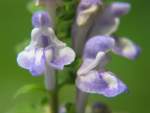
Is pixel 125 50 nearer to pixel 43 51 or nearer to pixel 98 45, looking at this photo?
pixel 98 45

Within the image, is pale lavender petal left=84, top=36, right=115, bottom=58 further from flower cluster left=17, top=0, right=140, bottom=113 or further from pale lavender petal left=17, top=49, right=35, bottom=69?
pale lavender petal left=17, top=49, right=35, bottom=69

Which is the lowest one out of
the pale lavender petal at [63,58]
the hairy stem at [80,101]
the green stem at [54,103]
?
the hairy stem at [80,101]

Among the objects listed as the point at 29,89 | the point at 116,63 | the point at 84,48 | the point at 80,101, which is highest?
the point at 84,48

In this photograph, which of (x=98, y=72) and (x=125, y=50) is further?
(x=125, y=50)

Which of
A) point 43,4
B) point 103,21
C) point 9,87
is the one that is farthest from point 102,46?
point 9,87

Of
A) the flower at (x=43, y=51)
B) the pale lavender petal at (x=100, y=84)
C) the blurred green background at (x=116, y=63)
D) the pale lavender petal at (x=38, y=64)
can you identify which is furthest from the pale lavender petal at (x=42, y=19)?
the blurred green background at (x=116, y=63)

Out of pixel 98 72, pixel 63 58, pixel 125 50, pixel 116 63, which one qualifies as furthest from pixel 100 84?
pixel 116 63

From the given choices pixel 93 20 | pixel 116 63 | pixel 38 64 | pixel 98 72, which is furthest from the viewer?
pixel 116 63

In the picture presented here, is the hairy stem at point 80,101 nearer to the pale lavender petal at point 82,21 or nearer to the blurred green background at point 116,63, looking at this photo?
the pale lavender petal at point 82,21
